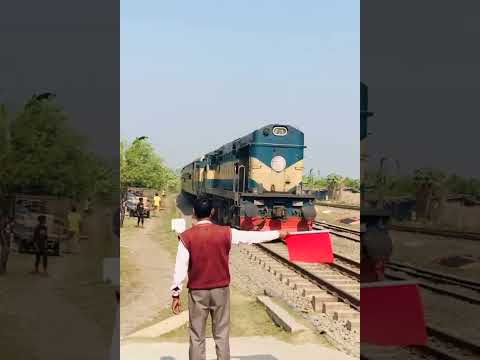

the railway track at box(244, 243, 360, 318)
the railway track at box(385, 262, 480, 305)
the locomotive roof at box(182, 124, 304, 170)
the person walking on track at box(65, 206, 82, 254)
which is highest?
the locomotive roof at box(182, 124, 304, 170)

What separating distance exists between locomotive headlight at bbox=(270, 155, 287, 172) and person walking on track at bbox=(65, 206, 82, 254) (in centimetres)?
710

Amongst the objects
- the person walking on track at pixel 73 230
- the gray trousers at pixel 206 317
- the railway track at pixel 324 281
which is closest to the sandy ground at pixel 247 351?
the gray trousers at pixel 206 317

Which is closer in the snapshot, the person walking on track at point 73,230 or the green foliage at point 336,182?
the person walking on track at point 73,230

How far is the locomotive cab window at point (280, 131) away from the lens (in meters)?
21.7

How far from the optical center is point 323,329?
854 cm

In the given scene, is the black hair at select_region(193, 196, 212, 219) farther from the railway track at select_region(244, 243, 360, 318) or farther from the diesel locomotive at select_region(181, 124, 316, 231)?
the diesel locomotive at select_region(181, 124, 316, 231)

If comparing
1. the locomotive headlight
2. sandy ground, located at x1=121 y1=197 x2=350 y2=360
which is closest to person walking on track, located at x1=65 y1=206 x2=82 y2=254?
sandy ground, located at x1=121 y1=197 x2=350 y2=360

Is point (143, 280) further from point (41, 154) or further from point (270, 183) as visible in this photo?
point (41, 154)

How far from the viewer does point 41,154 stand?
23047 millimetres

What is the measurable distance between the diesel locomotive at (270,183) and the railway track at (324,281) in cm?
262

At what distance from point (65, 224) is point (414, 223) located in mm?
22626

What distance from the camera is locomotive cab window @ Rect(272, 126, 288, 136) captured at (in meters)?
21.7

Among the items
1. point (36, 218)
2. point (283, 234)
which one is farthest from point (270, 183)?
point (283, 234)

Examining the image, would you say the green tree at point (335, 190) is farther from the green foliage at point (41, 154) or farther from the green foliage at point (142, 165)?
the green foliage at point (41, 154)
